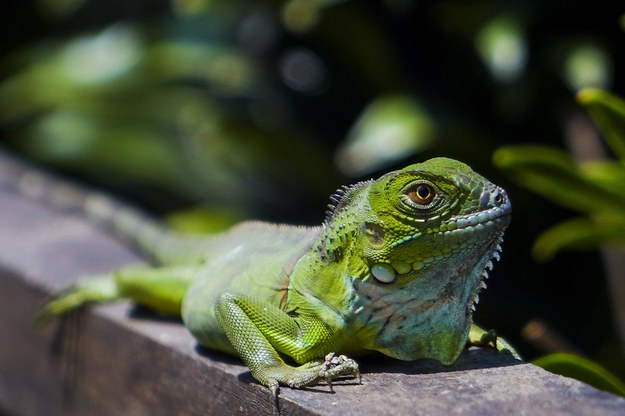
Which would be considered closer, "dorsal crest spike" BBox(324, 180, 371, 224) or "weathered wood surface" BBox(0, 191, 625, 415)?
"weathered wood surface" BBox(0, 191, 625, 415)

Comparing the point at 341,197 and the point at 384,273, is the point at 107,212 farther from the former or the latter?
the point at 384,273

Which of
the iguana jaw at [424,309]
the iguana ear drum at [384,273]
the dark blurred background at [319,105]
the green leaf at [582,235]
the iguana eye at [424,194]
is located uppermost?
the iguana eye at [424,194]

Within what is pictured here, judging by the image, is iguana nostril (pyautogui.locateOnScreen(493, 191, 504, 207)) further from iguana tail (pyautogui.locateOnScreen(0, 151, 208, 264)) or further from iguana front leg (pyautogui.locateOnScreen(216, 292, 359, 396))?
iguana tail (pyautogui.locateOnScreen(0, 151, 208, 264))

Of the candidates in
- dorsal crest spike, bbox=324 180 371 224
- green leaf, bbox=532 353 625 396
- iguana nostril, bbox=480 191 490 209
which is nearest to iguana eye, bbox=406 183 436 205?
iguana nostril, bbox=480 191 490 209

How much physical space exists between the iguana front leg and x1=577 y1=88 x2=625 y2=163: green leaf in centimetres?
103

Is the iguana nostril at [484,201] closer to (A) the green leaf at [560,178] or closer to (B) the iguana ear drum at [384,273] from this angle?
(B) the iguana ear drum at [384,273]

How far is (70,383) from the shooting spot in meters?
3.40

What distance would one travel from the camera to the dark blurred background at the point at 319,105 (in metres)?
5.12

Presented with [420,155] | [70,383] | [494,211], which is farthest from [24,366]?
[420,155]

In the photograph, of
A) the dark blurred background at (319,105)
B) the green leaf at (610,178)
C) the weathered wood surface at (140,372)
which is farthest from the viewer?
the dark blurred background at (319,105)

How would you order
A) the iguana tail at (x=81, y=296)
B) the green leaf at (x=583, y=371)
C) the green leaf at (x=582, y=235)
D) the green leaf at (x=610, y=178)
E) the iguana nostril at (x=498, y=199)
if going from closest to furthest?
1. the iguana nostril at (x=498, y=199)
2. the green leaf at (x=583, y=371)
3. the green leaf at (x=610, y=178)
4. the green leaf at (x=582, y=235)
5. the iguana tail at (x=81, y=296)

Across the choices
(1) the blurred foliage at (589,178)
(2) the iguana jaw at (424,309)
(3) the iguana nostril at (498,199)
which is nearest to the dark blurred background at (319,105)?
(1) the blurred foliage at (589,178)

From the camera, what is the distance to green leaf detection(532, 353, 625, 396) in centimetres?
226

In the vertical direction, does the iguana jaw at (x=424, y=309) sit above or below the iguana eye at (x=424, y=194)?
below
